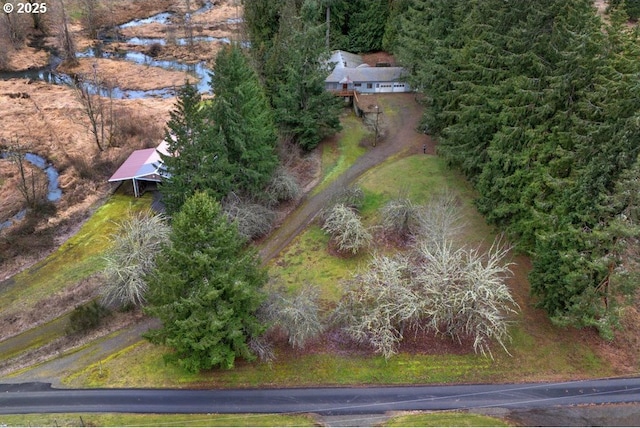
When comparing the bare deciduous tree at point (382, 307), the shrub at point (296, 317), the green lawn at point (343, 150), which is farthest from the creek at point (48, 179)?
the bare deciduous tree at point (382, 307)

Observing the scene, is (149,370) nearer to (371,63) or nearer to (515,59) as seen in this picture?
(515,59)

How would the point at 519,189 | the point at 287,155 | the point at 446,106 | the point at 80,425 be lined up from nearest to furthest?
the point at 80,425, the point at 519,189, the point at 446,106, the point at 287,155

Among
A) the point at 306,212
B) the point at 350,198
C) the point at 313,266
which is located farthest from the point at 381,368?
the point at 306,212

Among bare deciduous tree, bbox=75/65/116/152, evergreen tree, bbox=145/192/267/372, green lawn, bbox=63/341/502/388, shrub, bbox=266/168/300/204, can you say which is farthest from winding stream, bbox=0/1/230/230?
evergreen tree, bbox=145/192/267/372

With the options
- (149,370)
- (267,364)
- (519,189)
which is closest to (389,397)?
(267,364)

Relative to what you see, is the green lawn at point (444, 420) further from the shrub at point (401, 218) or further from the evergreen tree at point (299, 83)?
the evergreen tree at point (299, 83)

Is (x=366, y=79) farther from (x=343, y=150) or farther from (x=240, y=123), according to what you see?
(x=240, y=123)

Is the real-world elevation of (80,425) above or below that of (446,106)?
below

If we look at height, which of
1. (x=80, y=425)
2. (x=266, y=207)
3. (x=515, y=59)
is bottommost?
(x=80, y=425)
